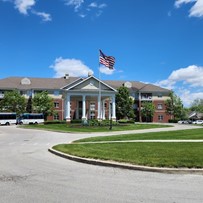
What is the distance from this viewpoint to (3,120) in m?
63.9

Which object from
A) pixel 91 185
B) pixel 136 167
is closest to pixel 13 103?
pixel 136 167

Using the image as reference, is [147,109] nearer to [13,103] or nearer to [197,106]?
[13,103]

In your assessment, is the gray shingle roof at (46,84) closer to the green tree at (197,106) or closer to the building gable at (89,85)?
the building gable at (89,85)

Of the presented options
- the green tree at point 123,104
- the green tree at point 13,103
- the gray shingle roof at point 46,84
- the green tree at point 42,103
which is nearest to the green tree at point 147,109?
the gray shingle roof at point 46,84

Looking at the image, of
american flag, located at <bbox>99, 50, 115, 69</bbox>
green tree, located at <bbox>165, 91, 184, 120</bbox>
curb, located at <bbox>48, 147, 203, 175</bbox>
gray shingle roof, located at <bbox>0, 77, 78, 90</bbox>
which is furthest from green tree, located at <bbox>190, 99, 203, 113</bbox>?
curb, located at <bbox>48, 147, 203, 175</bbox>

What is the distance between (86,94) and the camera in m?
64.4

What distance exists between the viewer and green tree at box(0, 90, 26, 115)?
73625mm

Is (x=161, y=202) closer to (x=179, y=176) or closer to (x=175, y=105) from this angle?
(x=179, y=176)

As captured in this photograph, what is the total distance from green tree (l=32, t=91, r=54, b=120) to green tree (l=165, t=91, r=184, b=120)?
3423 cm

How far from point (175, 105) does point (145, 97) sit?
883cm

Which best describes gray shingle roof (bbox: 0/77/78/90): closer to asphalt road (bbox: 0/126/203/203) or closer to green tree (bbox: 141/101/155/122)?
green tree (bbox: 141/101/155/122)

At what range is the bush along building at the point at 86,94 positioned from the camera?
6569 centimetres

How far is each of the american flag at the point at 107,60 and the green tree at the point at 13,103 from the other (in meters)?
34.6

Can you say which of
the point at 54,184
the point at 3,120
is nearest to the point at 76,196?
the point at 54,184
